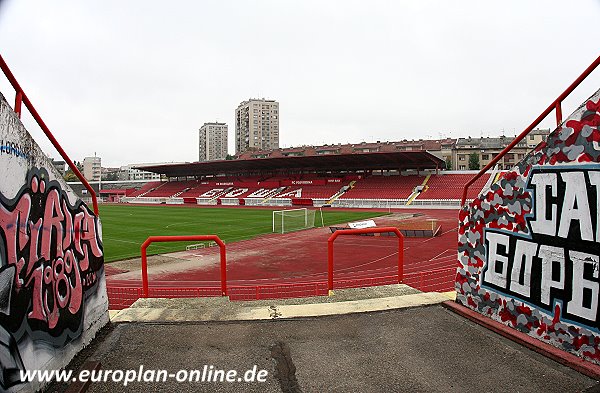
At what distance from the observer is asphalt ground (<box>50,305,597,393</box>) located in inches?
135

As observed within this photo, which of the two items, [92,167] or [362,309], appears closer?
[362,309]

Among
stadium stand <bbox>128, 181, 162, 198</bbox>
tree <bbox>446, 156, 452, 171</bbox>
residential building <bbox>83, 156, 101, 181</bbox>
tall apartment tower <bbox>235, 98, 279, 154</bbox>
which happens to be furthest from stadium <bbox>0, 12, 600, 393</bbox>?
residential building <bbox>83, 156, 101, 181</bbox>

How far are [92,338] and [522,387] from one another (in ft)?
15.1

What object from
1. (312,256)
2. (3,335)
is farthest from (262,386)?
(312,256)

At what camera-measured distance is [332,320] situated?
5023 mm

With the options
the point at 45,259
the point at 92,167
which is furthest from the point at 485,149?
the point at 92,167

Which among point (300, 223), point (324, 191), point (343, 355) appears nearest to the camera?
point (343, 355)

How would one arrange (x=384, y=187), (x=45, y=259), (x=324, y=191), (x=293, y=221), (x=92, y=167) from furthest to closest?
1. (x=92, y=167)
2. (x=324, y=191)
3. (x=384, y=187)
4. (x=293, y=221)
5. (x=45, y=259)

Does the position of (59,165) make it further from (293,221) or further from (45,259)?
(45,259)

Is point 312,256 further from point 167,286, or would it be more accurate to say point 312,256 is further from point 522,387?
point 522,387

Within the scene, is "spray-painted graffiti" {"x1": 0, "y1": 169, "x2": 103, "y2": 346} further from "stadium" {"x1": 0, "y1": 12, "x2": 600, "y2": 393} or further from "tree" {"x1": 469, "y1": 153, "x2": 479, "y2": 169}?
"tree" {"x1": 469, "y1": 153, "x2": 479, "y2": 169}

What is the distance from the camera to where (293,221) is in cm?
3069

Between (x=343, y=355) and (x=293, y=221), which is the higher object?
(x=343, y=355)

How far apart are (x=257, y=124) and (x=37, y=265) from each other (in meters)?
155
